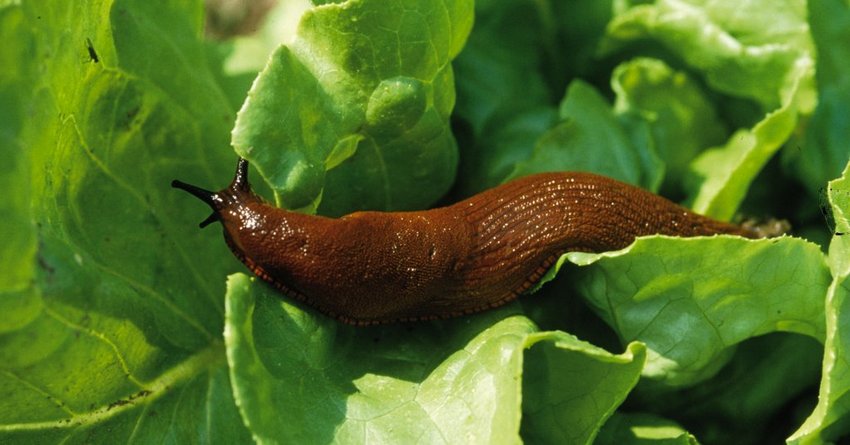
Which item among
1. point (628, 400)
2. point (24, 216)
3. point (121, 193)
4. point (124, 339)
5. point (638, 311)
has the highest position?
point (24, 216)

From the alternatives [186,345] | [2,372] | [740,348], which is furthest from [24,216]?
[740,348]

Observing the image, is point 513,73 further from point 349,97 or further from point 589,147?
point 349,97

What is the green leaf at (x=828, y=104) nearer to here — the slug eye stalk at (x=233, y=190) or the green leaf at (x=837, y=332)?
the green leaf at (x=837, y=332)

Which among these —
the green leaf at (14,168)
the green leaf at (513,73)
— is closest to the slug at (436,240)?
the green leaf at (513,73)

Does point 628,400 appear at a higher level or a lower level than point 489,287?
lower

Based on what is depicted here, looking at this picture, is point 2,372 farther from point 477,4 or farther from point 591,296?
point 477,4

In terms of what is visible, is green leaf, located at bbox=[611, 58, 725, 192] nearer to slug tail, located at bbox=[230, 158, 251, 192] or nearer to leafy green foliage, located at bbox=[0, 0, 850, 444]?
leafy green foliage, located at bbox=[0, 0, 850, 444]

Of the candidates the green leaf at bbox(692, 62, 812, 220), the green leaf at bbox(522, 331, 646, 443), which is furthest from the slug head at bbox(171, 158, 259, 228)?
the green leaf at bbox(692, 62, 812, 220)
